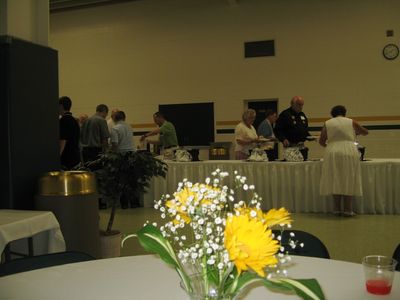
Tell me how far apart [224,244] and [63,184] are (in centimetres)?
226

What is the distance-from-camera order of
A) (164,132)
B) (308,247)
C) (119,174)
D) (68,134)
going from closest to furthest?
1. (308,247)
2. (119,174)
3. (68,134)
4. (164,132)

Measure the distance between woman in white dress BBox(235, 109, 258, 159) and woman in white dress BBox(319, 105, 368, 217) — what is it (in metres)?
1.09

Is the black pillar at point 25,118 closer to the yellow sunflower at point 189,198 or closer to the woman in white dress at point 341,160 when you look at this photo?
the yellow sunflower at point 189,198

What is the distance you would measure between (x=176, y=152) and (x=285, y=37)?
12.9ft

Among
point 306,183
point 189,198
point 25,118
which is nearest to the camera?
point 189,198

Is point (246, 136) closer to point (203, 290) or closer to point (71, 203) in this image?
point (71, 203)

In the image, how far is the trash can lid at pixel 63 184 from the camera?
2794 millimetres

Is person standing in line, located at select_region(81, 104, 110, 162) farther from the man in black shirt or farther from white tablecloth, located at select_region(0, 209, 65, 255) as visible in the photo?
white tablecloth, located at select_region(0, 209, 65, 255)

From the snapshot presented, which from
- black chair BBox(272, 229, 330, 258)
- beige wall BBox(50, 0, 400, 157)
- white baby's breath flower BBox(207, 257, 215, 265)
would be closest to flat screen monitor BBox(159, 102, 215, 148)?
beige wall BBox(50, 0, 400, 157)

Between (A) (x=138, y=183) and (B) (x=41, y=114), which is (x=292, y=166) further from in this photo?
(B) (x=41, y=114)

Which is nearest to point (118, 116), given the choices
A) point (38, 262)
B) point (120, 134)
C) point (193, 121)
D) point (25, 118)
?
point (120, 134)

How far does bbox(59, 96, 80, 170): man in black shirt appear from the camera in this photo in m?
4.57

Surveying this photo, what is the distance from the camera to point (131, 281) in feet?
4.19

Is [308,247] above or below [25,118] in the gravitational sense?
below
